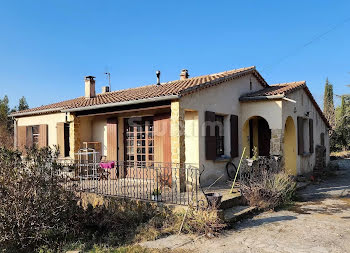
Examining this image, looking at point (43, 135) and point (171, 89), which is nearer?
point (171, 89)

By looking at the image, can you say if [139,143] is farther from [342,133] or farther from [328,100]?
[328,100]

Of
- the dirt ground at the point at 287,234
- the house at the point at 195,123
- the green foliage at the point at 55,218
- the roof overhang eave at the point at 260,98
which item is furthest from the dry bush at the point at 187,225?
the roof overhang eave at the point at 260,98

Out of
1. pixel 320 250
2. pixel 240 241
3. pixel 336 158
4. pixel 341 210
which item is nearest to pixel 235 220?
pixel 240 241

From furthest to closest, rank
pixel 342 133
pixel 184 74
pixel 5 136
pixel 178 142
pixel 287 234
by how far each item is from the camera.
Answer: pixel 342 133
pixel 5 136
pixel 184 74
pixel 178 142
pixel 287 234

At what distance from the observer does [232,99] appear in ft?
35.0

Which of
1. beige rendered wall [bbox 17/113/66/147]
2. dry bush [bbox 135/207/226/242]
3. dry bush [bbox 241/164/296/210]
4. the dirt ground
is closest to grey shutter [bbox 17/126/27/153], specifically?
beige rendered wall [bbox 17/113/66/147]

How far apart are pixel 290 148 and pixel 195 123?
522cm

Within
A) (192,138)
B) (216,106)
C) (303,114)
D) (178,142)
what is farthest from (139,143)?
(303,114)

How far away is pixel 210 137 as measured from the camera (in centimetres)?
918

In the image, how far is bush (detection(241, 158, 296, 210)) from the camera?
732cm

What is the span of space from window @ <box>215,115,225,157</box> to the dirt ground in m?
3.32

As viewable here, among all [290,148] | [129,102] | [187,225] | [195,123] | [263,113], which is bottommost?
[187,225]

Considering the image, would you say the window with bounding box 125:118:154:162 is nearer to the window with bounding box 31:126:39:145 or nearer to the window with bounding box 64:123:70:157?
the window with bounding box 64:123:70:157

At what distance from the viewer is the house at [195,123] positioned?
8836 mm
